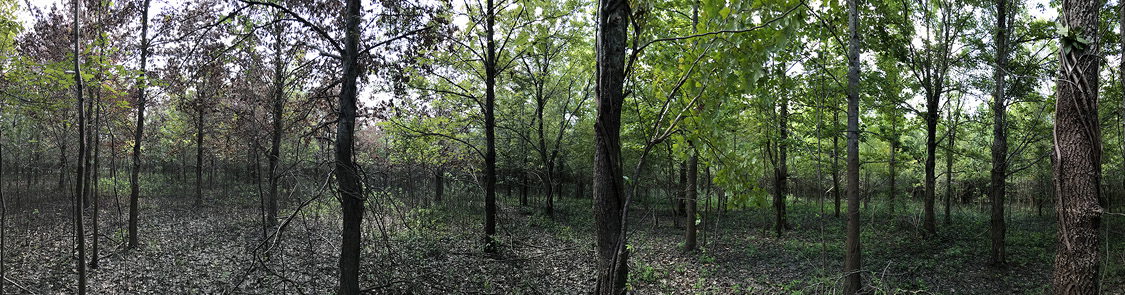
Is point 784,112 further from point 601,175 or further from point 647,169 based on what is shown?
point 601,175

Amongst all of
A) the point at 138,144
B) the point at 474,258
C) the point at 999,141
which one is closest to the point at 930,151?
the point at 999,141

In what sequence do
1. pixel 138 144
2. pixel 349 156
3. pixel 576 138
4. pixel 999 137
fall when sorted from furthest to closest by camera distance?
1. pixel 576 138
2. pixel 999 137
3. pixel 138 144
4. pixel 349 156

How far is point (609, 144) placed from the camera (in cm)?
204

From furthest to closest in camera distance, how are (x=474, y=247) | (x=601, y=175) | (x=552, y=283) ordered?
(x=474, y=247) → (x=552, y=283) → (x=601, y=175)

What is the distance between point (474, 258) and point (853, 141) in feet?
21.1

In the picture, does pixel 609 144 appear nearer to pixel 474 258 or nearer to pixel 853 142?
pixel 853 142

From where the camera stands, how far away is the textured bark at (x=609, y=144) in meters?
2.04

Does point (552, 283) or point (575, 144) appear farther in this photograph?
point (575, 144)

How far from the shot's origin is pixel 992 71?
1009cm

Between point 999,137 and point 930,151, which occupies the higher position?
point 999,137

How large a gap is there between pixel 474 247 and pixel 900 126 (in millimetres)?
14473

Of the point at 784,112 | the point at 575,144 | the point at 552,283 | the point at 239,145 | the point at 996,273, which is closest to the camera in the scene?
the point at 552,283

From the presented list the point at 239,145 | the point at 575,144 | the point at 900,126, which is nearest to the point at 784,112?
the point at 900,126

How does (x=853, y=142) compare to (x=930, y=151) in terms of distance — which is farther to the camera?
(x=930, y=151)
